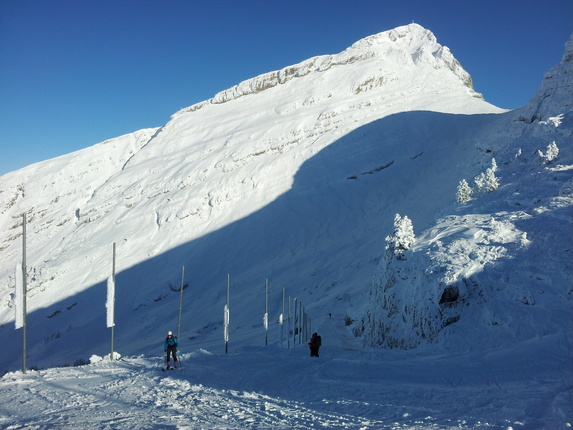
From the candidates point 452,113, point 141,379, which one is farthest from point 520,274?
point 452,113

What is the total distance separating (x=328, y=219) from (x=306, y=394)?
35788mm

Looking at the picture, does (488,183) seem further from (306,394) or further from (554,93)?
(306,394)

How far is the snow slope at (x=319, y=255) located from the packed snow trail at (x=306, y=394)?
8 centimetres

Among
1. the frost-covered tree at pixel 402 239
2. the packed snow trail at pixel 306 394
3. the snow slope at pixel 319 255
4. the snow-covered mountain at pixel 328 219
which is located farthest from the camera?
the frost-covered tree at pixel 402 239

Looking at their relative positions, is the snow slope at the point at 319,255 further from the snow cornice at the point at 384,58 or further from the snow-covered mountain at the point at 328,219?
the snow cornice at the point at 384,58

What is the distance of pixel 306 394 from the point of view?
396 inches

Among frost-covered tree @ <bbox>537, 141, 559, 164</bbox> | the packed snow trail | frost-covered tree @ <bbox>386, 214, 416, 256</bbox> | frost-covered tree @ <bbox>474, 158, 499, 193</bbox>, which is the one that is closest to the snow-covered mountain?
frost-covered tree @ <bbox>537, 141, 559, 164</bbox>

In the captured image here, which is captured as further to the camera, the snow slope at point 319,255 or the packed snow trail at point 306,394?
the snow slope at point 319,255

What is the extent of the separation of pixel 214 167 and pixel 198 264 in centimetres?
2022

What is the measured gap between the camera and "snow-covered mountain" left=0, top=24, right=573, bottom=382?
17984mm

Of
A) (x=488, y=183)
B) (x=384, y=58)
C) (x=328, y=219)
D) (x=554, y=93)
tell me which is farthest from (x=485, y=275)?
(x=384, y=58)

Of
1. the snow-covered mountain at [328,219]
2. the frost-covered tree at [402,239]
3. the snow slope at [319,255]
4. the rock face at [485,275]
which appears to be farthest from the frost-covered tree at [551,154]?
the frost-covered tree at [402,239]

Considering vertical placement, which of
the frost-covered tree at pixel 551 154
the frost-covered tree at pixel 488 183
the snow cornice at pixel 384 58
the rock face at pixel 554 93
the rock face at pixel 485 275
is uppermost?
the snow cornice at pixel 384 58

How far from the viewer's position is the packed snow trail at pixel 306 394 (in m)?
7.36
